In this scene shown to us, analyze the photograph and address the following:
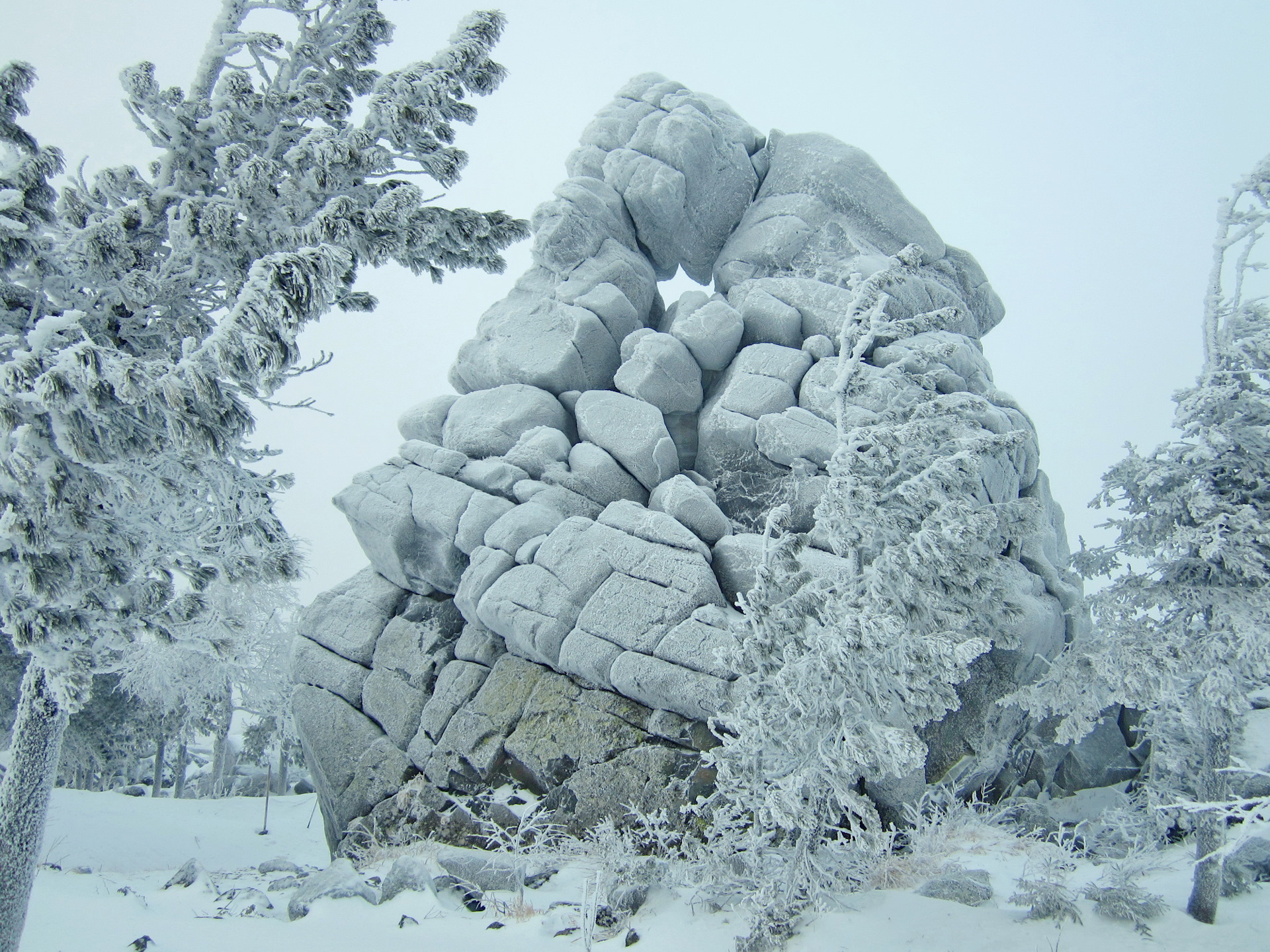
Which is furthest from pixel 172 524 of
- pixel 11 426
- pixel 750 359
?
pixel 750 359

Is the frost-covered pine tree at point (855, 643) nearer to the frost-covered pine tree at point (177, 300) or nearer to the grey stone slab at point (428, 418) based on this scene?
the frost-covered pine tree at point (177, 300)

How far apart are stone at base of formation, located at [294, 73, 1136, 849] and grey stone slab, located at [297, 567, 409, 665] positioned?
2.7 inches

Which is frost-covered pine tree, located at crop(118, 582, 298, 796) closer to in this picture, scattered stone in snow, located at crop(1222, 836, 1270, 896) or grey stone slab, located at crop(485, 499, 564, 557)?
grey stone slab, located at crop(485, 499, 564, 557)

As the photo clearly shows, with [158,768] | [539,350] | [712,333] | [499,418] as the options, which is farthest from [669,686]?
[158,768]

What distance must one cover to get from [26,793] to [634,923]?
8483 mm

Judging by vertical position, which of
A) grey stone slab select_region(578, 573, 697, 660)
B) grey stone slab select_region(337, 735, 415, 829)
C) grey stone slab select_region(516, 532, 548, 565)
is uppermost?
grey stone slab select_region(516, 532, 548, 565)

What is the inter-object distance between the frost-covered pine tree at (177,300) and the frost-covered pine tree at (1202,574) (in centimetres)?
1151

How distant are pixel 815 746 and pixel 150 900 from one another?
39.2 ft

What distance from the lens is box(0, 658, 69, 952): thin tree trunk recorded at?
8.41 metres

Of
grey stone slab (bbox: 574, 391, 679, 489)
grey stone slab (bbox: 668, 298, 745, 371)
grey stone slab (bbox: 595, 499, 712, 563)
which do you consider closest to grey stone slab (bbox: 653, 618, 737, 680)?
grey stone slab (bbox: 595, 499, 712, 563)

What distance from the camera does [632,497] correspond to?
18984 millimetres

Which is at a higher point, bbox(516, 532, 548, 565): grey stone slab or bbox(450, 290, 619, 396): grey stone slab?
bbox(450, 290, 619, 396): grey stone slab

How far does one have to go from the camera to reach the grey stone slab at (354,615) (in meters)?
17.6

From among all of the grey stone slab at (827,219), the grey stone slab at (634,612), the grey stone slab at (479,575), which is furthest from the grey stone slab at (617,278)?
the grey stone slab at (634,612)
